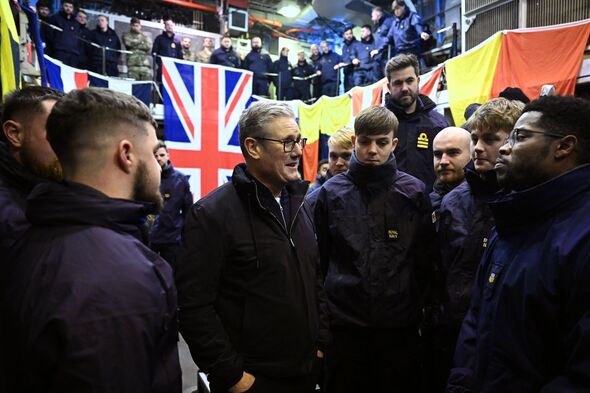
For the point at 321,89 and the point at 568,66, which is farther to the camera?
the point at 321,89

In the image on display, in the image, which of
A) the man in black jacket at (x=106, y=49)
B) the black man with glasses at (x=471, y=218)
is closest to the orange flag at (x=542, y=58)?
the black man with glasses at (x=471, y=218)

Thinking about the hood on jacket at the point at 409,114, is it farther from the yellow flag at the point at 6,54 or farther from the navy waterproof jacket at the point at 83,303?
the yellow flag at the point at 6,54

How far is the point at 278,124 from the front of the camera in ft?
5.92

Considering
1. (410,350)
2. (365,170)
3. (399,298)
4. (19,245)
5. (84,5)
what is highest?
(84,5)

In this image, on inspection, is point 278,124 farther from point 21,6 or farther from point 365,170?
point 21,6

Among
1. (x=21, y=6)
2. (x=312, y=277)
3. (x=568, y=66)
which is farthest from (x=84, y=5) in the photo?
(x=312, y=277)

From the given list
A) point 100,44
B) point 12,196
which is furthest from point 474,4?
point 100,44

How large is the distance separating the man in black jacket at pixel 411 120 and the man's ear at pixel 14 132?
8.02ft

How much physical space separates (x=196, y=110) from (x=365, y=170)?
579cm

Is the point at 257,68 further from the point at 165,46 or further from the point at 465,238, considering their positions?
the point at 465,238

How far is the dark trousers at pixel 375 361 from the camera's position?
79.9 inches

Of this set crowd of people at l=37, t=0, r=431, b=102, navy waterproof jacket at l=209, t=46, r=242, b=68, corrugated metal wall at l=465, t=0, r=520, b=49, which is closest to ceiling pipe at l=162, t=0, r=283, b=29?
crowd of people at l=37, t=0, r=431, b=102

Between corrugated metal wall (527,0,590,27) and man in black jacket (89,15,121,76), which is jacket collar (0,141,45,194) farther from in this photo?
man in black jacket (89,15,121,76)

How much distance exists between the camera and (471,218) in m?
1.89
